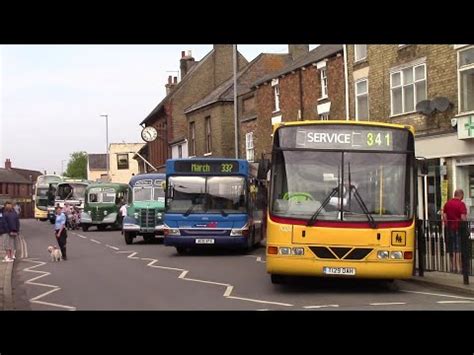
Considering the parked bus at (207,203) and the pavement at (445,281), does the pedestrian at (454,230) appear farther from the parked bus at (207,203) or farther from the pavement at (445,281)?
the parked bus at (207,203)

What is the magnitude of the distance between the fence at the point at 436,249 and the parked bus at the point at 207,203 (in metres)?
6.56

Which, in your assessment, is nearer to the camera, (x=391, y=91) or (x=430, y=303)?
(x=430, y=303)

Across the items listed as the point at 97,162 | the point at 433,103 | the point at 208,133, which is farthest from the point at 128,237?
the point at 97,162

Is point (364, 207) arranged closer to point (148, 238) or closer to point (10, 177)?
point (148, 238)

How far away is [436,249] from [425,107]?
8.29 meters

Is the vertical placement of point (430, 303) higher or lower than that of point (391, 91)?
lower

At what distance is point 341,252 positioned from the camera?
12.5 metres

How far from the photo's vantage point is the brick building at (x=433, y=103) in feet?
69.9

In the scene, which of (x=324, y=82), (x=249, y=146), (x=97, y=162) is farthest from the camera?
(x=97, y=162)
